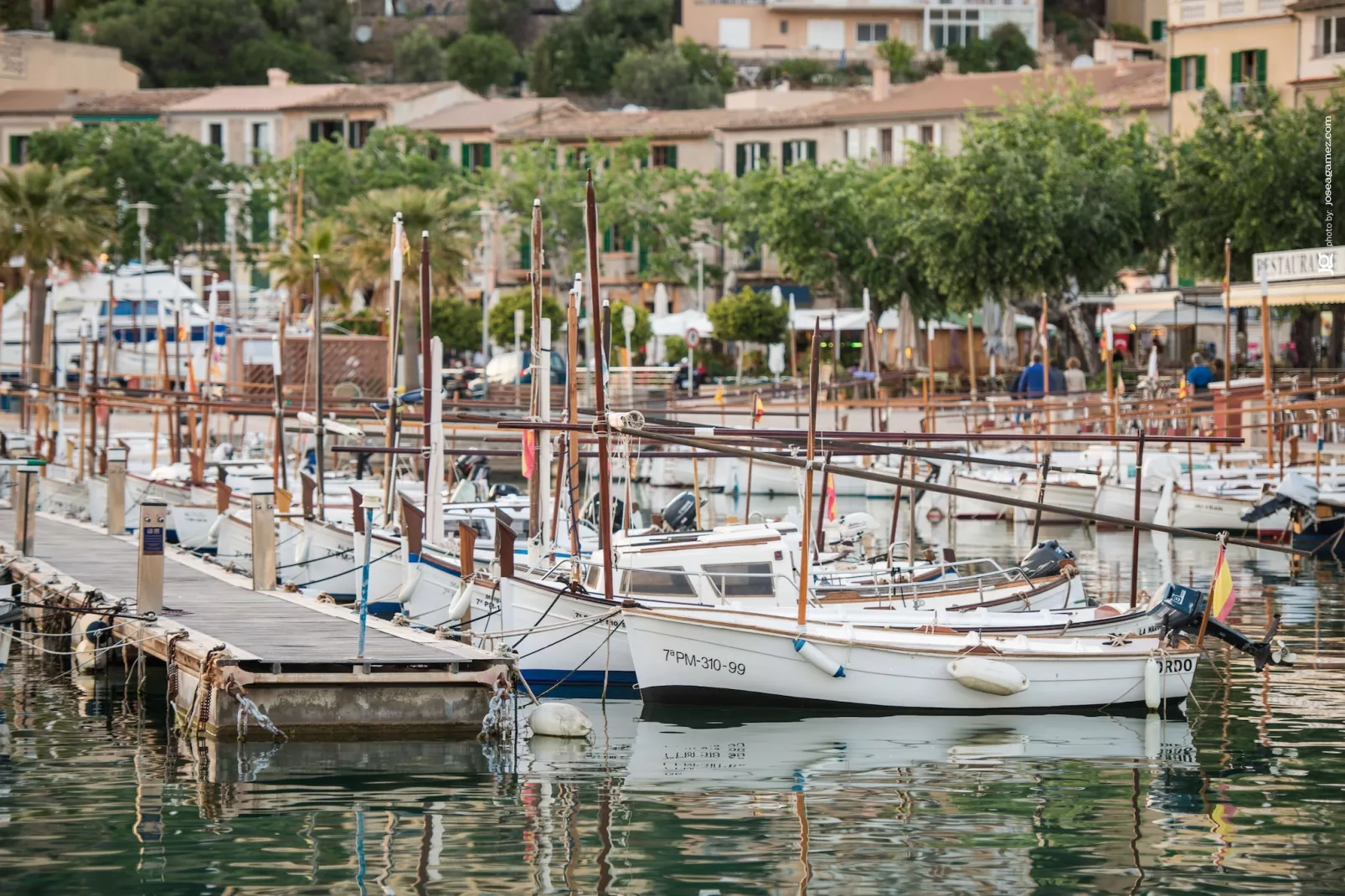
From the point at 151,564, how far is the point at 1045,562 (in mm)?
13181

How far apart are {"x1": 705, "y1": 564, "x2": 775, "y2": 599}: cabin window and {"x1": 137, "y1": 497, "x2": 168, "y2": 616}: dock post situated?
24.4ft

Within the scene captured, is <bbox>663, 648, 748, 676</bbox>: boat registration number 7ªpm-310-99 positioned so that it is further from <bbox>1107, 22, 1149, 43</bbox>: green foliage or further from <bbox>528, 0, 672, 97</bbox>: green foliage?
<bbox>1107, 22, 1149, 43</bbox>: green foliage

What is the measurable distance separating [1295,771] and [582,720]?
8.20 metres

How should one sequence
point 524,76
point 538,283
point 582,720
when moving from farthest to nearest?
point 524,76 → point 538,283 → point 582,720

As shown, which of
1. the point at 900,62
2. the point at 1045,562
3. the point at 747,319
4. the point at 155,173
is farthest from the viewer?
the point at 900,62

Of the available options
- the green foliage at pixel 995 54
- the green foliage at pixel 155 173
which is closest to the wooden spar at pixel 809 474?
the green foliage at pixel 155 173

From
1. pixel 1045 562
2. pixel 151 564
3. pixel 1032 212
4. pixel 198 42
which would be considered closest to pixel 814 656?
pixel 1045 562

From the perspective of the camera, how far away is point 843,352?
89.8 metres

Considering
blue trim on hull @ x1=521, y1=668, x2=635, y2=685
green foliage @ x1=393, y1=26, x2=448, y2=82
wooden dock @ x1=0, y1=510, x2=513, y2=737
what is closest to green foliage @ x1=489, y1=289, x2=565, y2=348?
wooden dock @ x1=0, y1=510, x2=513, y2=737

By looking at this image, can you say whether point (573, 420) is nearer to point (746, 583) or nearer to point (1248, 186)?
point (746, 583)

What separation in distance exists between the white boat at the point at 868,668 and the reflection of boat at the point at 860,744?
292 mm

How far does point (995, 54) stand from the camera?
159 metres

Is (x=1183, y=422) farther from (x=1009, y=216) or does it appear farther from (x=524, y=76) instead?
(x=524, y=76)

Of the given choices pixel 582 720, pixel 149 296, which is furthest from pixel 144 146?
pixel 582 720
